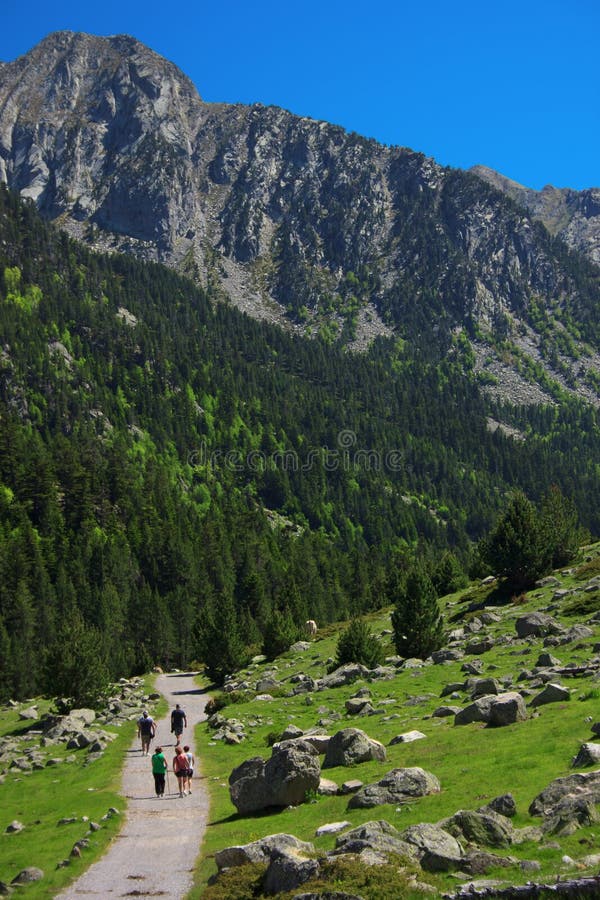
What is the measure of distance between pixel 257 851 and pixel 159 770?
14207 mm

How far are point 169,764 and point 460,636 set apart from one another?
28813 millimetres

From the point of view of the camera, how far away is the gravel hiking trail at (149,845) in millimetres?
22141

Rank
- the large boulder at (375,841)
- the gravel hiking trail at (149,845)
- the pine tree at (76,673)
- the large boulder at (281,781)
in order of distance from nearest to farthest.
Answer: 1. the large boulder at (375,841)
2. the gravel hiking trail at (149,845)
3. the large boulder at (281,781)
4. the pine tree at (76,673)

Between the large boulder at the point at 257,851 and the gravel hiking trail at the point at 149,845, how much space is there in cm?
122

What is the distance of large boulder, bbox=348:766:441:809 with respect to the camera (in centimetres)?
2430

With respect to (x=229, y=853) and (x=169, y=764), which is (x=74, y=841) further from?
(x=169, y=764)

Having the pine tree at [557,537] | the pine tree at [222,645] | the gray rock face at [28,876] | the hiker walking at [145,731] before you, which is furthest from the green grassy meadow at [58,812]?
the pine tree at [557,537]

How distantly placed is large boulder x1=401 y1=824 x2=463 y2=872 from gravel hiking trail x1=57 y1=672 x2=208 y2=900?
6512mm

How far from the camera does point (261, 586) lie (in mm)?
137000

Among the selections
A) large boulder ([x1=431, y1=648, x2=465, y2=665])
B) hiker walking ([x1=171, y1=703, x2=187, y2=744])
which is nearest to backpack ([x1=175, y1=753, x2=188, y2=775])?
hiker walking ([x1=171, y1=703, x2=187, y2=744])

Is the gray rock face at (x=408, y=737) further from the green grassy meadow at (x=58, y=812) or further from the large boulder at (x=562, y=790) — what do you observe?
the large boulder at (x=562, y=790)

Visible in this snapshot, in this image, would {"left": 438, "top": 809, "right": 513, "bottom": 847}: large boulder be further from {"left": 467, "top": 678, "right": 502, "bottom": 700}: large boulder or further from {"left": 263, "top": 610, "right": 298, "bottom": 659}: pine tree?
{"left": 263, "top": 610, "right": 298, "bottom": 659}: pine tree


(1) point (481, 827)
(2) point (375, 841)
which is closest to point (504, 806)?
(1) point (481, 827)

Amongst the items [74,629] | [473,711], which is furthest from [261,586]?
[473,711]
